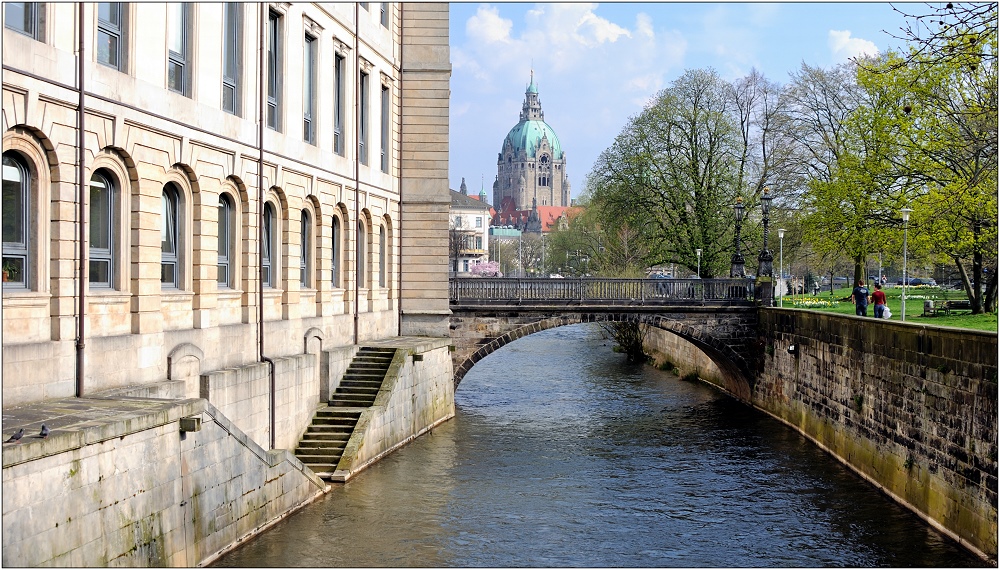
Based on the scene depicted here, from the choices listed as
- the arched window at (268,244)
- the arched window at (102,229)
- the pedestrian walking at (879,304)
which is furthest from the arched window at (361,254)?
the pedestrian walking at (879,304)

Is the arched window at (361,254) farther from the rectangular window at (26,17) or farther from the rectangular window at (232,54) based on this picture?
the rectangular window at (26,17)

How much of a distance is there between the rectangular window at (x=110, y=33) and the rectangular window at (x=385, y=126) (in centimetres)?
1551

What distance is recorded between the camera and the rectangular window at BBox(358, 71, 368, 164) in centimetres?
3000

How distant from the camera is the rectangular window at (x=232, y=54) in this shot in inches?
827

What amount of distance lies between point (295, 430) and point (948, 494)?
1266cm

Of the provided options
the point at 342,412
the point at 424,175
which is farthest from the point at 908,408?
the point at 424,175

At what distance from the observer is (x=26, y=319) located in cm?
1471

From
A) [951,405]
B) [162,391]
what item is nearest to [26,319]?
[162,391]

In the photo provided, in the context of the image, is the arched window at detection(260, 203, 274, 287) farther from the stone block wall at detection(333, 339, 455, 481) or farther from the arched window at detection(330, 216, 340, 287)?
the arched window at detection(330, 216, 340, 287)

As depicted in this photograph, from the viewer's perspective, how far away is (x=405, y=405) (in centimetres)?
2784

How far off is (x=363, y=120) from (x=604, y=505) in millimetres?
13184

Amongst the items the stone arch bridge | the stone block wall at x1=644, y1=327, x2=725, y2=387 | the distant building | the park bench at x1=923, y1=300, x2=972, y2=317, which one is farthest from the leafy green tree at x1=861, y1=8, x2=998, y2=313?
the distant building

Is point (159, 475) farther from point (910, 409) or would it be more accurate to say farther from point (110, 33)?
point (910, 409)

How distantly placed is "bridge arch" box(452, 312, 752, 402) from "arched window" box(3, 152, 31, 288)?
843 inches
